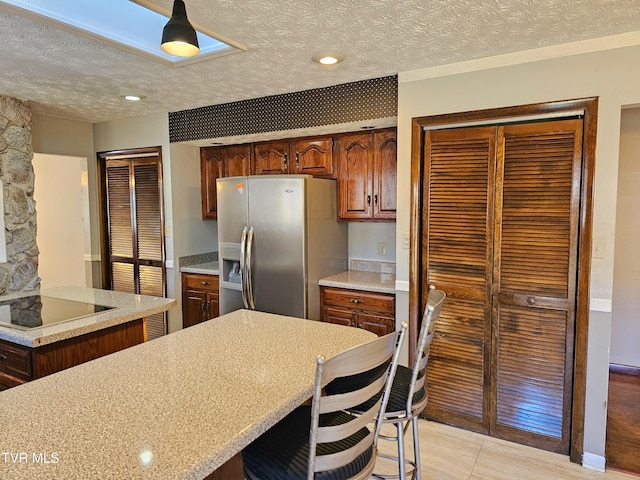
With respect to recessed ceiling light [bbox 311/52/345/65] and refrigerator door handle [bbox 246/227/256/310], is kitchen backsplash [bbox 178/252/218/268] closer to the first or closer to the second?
refrigerator door handle [bbox 246/227/256/310]

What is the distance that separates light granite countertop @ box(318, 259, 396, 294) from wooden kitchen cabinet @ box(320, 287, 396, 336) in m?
0.05

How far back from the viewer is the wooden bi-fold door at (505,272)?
236cm

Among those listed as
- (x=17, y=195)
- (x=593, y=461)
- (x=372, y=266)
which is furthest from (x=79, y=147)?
(x=593, y=461)

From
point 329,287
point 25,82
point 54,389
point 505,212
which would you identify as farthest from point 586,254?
point 25,82

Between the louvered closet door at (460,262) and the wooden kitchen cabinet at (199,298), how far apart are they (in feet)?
6.80

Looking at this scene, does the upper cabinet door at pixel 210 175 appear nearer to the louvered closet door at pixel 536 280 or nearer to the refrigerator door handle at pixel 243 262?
the refrigerator door handle at pixel 243 262

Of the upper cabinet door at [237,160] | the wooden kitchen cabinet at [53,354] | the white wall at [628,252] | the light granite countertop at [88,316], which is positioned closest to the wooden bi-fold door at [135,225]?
Answer: the upper cabinet door at [237,160]

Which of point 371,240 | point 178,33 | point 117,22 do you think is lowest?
point 371,240

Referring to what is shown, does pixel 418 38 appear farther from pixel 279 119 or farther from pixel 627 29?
pixel 279 119

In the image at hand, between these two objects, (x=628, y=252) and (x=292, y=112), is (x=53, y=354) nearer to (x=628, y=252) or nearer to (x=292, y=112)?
(x=292, y=112)

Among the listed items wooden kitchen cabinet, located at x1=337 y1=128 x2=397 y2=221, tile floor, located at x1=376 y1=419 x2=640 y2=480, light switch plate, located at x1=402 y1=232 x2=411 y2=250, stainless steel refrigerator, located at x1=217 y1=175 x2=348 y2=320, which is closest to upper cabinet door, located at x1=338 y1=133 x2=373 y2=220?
wooden kitchen cabinet, located at x1=337 y1=128 x2=397 y2=221

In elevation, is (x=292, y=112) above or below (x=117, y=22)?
below

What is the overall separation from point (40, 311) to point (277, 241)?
1.63m

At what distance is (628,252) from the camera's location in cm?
348
